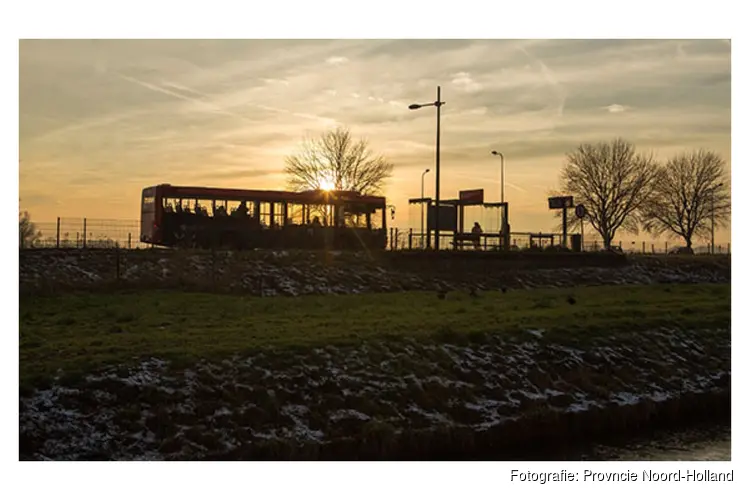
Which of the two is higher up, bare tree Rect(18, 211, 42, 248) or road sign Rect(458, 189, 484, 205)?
road sign Rect(458, 189, 484, 205)

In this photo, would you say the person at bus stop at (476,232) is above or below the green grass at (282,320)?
above

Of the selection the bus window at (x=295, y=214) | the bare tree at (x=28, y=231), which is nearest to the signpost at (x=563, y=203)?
the bus window at (x=295, y=214)

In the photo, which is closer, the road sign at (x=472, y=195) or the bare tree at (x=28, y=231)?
the bare tree at (x=28, y=231)

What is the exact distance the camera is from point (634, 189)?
232ft

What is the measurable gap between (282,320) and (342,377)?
5.31 m

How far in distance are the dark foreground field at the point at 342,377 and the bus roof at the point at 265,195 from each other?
15.1 m

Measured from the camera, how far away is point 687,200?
229 ft

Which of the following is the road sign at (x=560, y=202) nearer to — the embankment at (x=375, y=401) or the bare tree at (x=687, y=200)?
the bare tree at (x=687, y=200)

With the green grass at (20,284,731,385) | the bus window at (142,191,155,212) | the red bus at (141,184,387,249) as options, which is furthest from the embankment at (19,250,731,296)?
the bus window at (142,191,155,212)

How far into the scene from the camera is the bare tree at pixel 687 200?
67.7 metres

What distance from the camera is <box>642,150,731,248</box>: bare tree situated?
222ft

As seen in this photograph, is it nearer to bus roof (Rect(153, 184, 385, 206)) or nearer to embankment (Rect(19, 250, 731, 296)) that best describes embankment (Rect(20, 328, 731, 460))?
embankment (Rect(19, 250, 731, 296))

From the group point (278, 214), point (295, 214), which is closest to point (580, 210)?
point (295, 214)

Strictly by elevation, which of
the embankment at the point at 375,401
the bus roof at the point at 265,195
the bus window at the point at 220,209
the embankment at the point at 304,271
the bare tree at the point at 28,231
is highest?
the bus roof at the point at 265,195
